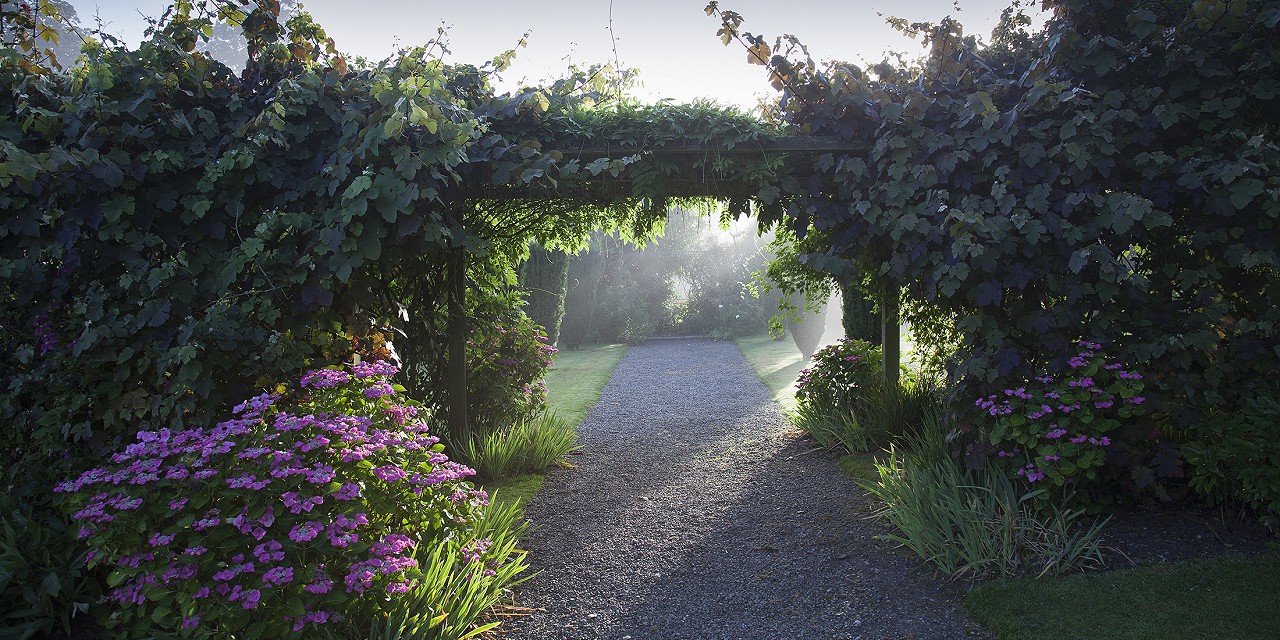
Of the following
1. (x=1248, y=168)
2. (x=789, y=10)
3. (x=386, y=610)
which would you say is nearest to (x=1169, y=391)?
(x=1248, y=168)

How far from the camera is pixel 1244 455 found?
3350 millimetres

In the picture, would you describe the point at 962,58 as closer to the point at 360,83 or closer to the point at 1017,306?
the point at 1017,306

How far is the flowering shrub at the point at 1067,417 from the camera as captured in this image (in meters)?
3.37

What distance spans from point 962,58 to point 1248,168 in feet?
4.80

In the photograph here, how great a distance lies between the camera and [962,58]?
4.08 m

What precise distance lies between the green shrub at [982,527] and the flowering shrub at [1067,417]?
0.14 metres

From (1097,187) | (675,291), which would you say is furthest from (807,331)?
(1097,187)

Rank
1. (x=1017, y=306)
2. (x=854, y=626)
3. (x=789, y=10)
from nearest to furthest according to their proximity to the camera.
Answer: (x=854, y=626), (x=1017, y=306), (x=789, y=10)

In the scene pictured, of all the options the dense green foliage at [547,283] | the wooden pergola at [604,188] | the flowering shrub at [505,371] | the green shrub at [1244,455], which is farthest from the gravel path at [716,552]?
the dense green foliage at [547,283]

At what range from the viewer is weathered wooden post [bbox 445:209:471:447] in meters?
5.08

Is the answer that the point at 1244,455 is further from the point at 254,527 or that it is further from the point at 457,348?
the point at 457,348

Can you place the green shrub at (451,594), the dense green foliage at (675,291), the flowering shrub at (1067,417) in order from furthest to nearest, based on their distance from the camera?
the dense green foliage at (675,291) < the flowering shrub at (1067,417) < the green shrub at (451,594)

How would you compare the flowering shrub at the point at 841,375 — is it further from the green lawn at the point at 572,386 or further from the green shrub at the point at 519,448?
the green lawn at the point at 572,386

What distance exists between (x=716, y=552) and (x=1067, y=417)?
1880 mm
